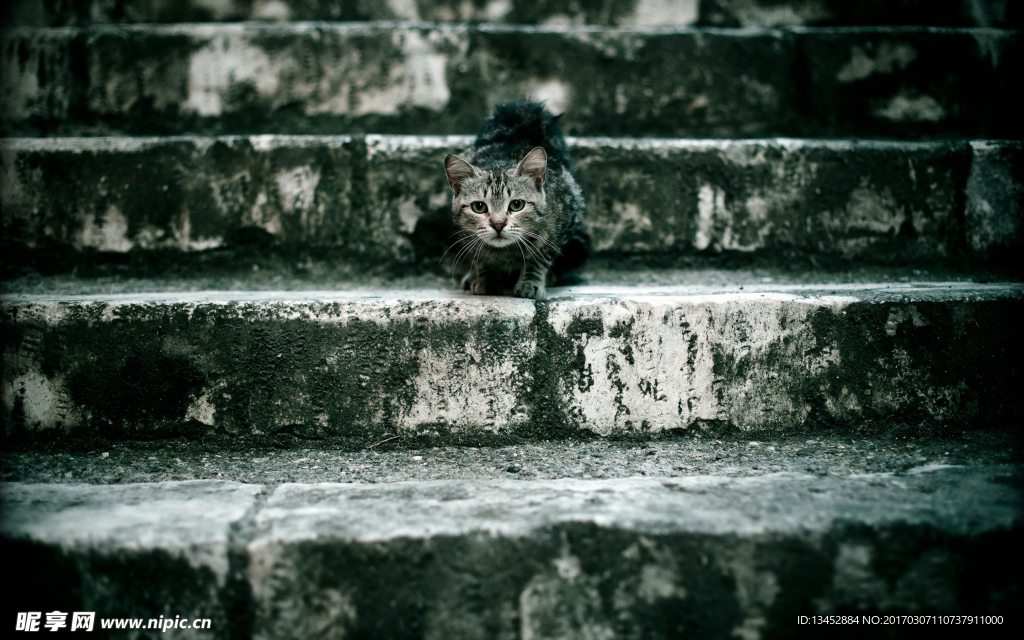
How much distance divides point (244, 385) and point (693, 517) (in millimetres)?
1346

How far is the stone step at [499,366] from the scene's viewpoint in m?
1.80

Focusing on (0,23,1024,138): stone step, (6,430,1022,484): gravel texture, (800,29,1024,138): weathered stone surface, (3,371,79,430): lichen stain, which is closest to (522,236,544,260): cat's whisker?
(6,430,1022,484): gravel texture

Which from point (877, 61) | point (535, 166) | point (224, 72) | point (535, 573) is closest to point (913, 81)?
point (877, 61)

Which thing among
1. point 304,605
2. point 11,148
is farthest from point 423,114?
point 304,605

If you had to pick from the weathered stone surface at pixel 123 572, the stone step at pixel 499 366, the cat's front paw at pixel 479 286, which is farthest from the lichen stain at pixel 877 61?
the weathered stone surface at pixel 123 572

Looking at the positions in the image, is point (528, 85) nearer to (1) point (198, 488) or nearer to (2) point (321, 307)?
(2) point (321, 307)

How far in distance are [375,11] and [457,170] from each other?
1.89 meters

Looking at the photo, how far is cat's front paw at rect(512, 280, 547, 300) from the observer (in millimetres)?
1963

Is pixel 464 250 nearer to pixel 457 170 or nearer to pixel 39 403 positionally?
pixel 457 170

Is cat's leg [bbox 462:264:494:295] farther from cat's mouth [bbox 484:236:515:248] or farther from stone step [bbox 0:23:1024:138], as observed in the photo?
stone step [bbox 0:23:1024:138]

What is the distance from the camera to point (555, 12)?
346 cm

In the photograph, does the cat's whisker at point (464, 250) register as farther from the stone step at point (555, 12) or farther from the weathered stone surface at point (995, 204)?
the weathered stone surface at point (995, 204)

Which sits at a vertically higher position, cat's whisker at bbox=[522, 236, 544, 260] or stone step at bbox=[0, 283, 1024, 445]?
cat's whisker at bbox=[522, 236, 544, 260]

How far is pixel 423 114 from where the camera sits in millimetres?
2873
